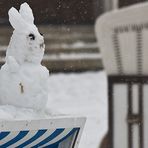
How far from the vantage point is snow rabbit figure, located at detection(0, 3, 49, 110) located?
3.53 m

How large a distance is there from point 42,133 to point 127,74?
3.02 m

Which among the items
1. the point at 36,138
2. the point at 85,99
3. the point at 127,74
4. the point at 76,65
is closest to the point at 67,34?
the point at 76,65

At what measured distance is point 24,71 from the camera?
3.57 m

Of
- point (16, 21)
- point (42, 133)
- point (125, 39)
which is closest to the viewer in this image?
point (42, 133)

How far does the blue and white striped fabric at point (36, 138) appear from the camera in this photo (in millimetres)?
3365

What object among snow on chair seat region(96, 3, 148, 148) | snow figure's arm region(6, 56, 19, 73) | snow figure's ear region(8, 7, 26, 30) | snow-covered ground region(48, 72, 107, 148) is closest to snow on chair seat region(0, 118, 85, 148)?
snow figure's arm region(6, 56, 19, 73)

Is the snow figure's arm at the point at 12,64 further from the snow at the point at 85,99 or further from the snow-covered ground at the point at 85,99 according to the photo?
the snow-covered ground at the point at 85,99

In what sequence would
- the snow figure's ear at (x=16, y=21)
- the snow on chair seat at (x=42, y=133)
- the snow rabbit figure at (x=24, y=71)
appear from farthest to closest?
1. the snow figure's ear at (x=16, y=21)
2. the snow rabbit figure at (x=24, y=71)
3. the snow on chair seat at (x=42, y=133)

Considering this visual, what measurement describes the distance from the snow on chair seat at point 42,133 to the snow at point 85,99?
13.7ft

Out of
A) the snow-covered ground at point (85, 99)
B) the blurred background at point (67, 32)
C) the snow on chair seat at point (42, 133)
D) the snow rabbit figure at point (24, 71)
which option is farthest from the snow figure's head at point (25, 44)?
the blurred background at point (67, 32)

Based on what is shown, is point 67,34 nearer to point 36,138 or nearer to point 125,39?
point 125,39

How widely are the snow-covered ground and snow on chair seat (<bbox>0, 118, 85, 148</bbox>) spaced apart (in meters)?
4.46

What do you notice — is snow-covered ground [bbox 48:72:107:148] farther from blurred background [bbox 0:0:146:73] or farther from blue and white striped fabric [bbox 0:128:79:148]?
blue and white striped fabric [bbox 0:128:79:148]

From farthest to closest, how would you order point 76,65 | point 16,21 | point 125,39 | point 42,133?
point 76,65, point 125,39, point 16,21, point 42,133
